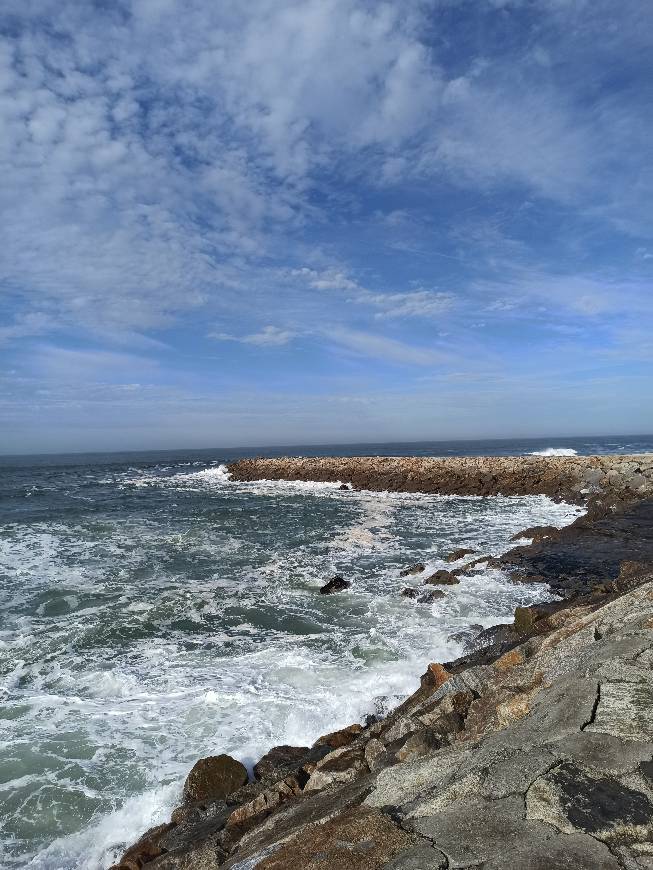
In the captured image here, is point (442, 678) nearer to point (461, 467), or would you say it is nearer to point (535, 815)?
point (535, 815)

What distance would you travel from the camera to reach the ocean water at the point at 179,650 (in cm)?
504

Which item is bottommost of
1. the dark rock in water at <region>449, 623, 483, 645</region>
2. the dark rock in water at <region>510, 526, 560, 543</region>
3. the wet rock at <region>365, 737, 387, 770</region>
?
the dark rock in water at <region>449, 623, 483, 645</region>

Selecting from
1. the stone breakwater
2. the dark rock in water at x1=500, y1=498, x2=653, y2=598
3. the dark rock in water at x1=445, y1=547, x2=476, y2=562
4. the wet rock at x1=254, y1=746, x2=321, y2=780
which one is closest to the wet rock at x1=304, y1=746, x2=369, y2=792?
the wet rock at x1=254, y1=746, x2=321, y2=780

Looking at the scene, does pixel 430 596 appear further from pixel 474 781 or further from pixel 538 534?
pixel 474 781

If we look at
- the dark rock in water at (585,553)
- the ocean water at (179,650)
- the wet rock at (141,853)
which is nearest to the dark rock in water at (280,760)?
the ocean water at (179,650)

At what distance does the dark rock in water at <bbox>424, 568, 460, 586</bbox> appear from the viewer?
10867 millimetres

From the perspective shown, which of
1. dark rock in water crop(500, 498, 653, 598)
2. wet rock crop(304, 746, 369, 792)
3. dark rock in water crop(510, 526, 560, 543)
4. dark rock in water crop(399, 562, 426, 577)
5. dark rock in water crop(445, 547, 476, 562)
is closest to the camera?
wet rock crop(304, 746, 369, 792)

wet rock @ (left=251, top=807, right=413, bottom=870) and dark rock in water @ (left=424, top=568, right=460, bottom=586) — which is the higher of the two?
wet rock @ (left=251, top=807, right=413, bottom=870)

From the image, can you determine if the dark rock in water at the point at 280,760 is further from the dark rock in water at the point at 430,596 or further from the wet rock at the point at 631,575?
the wet rock at the point at 631,575

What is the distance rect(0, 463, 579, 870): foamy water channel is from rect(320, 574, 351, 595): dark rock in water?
0.27 metres

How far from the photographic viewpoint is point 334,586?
1089 cm

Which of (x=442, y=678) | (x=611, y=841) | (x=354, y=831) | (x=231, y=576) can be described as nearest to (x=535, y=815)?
(x=611, y=841)

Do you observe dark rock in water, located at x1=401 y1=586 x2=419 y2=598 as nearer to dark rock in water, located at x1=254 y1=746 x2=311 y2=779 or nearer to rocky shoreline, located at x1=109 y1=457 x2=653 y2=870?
rocky shoreline, located at x1=109 y1=457 x2=653 y2=870

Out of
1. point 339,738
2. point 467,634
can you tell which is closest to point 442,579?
point 467,634
